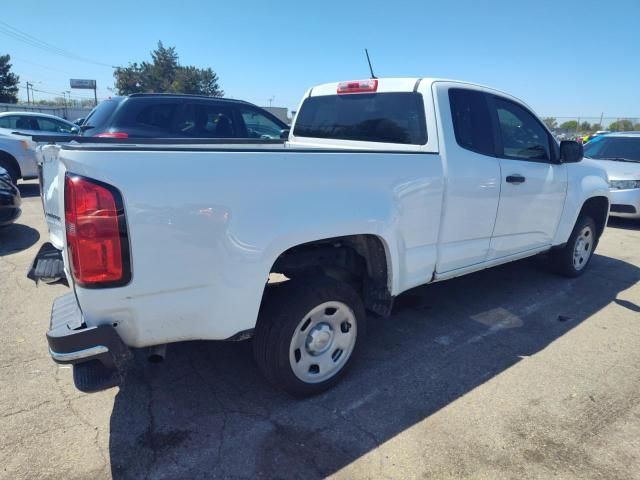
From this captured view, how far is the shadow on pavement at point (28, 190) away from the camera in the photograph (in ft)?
31.3

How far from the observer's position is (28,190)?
33.1 feet

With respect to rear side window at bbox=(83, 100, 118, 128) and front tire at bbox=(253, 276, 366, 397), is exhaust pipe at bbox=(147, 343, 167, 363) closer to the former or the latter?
front tire at bbox=(253, 276, 366, 397)

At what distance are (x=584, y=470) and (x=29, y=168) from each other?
10815mm

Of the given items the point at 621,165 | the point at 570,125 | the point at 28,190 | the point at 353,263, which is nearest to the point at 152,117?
the point at 28,190

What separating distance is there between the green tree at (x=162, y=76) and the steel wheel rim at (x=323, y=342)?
63746 mm

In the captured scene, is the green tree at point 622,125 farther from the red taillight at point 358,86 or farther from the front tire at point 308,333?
the front tire at point 308,333

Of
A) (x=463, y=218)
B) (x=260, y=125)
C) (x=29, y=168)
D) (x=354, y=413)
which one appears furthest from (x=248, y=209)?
(x=29, y=168)

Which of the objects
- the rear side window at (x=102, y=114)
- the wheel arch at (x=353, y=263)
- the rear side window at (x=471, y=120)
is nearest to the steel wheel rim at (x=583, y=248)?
the rear side window at (x=471, y=120)

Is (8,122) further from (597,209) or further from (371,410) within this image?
(597,209)

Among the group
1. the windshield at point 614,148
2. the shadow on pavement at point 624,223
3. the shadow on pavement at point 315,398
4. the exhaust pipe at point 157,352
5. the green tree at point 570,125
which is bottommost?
the shadow on pavement at point 315,398

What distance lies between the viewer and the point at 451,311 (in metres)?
4.26

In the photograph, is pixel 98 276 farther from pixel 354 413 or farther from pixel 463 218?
pixel 463 218

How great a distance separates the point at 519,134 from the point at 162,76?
6676 cm

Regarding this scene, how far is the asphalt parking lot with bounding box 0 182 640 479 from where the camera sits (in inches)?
89.8
